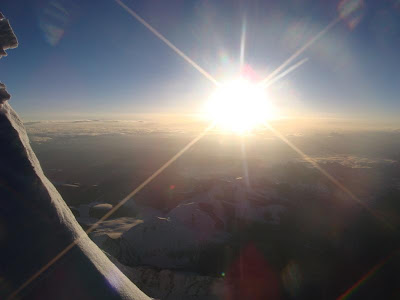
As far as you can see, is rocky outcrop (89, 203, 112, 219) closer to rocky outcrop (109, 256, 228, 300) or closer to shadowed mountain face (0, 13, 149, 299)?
rocky outcrop (109, 256, 228, 300)

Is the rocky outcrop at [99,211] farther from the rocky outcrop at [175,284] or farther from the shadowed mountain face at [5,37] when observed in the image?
the shadowed mountain face at [5,37]

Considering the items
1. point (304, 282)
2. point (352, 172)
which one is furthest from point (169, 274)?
point (352, 172)

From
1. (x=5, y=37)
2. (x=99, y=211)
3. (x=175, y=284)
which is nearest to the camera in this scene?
(x=5, y=37)

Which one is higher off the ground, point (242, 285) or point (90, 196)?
point (242, 285)

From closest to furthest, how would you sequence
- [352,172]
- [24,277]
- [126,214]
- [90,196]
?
[24,277] < [126,214] < [90,196] < [352,172]

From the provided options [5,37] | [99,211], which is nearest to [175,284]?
[5,37]

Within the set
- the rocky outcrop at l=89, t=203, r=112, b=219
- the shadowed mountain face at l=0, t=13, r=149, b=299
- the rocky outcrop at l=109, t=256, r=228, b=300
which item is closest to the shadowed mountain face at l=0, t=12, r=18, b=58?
the shadowed mountain face at l=0, t=13, r=149, b=299

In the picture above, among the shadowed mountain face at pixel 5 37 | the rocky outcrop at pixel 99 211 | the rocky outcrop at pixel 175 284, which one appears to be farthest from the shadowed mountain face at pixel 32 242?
the rocky outcrop at pixel 99 211

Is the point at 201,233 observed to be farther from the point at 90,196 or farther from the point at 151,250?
the point at 90,196

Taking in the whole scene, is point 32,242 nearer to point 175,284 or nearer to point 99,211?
point 175,284
